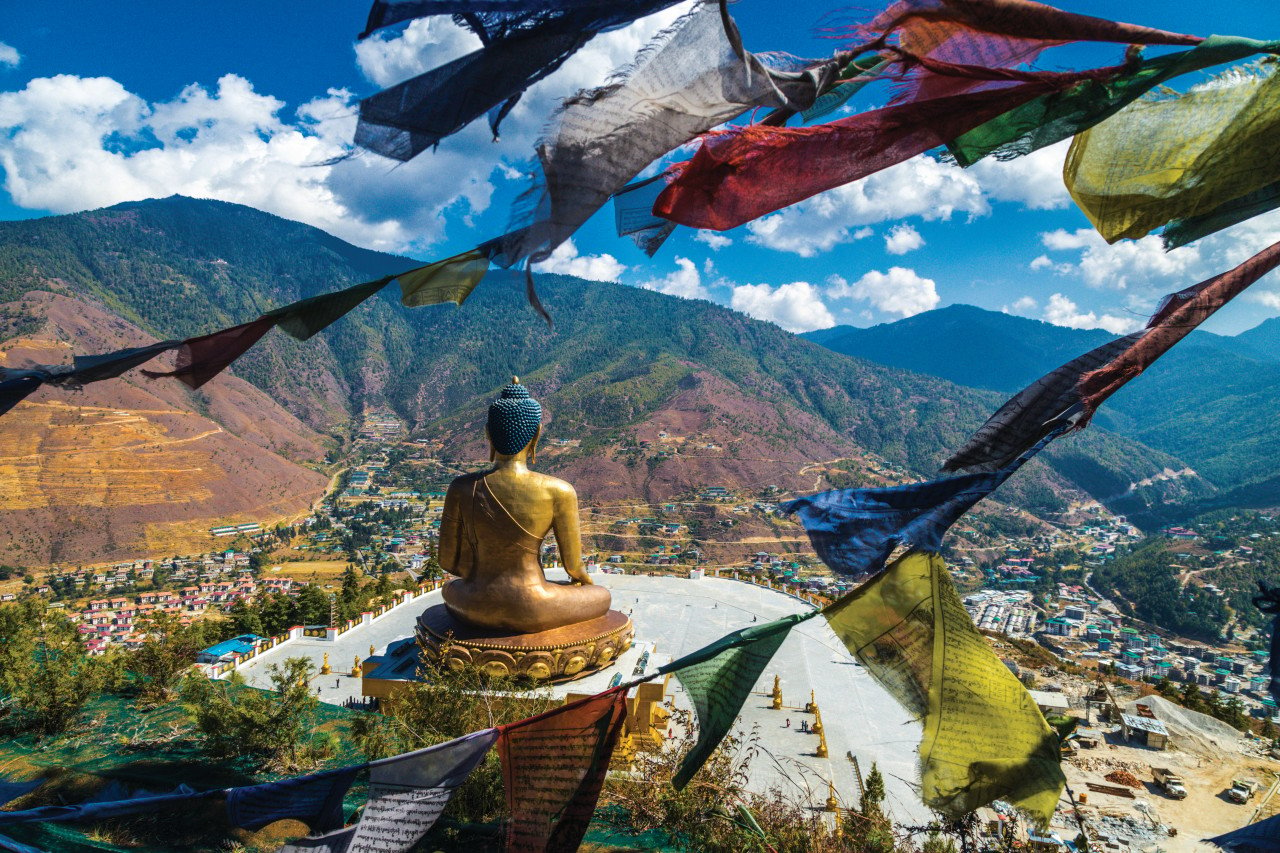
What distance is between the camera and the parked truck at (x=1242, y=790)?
908 cm

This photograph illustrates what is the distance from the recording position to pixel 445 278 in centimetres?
232

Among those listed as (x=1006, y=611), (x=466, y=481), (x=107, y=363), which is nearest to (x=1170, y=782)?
(x=466, y=481)

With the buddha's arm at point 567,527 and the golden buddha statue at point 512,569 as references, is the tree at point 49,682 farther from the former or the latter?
the buddha's arm at point 567,527

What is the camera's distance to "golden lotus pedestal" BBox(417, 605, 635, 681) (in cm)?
761

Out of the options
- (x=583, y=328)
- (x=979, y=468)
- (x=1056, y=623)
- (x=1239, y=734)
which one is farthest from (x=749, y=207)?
(x=583, y=328)

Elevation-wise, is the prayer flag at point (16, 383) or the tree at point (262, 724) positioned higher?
the prayer flag at point (16, 383)

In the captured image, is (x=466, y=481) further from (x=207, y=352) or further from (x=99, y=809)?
(x=207, y=352)

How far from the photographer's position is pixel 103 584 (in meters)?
39.4

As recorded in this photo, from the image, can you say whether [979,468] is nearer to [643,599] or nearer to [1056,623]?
[643,599]

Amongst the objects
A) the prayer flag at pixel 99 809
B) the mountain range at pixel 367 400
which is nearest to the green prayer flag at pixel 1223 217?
the prayer flag at pixel 99 809

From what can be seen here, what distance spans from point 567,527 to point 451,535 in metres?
1.33

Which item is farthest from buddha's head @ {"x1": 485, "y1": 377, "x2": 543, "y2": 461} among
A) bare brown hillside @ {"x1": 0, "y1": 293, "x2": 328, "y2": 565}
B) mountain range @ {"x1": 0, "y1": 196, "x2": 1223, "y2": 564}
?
bare brown hillside @ {"x1": 0, "y1": 293, "x2": 328, "y2": 565}

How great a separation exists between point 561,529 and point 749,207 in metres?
Answer: 6.39

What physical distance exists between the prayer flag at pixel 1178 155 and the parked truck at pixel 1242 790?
10403mm
